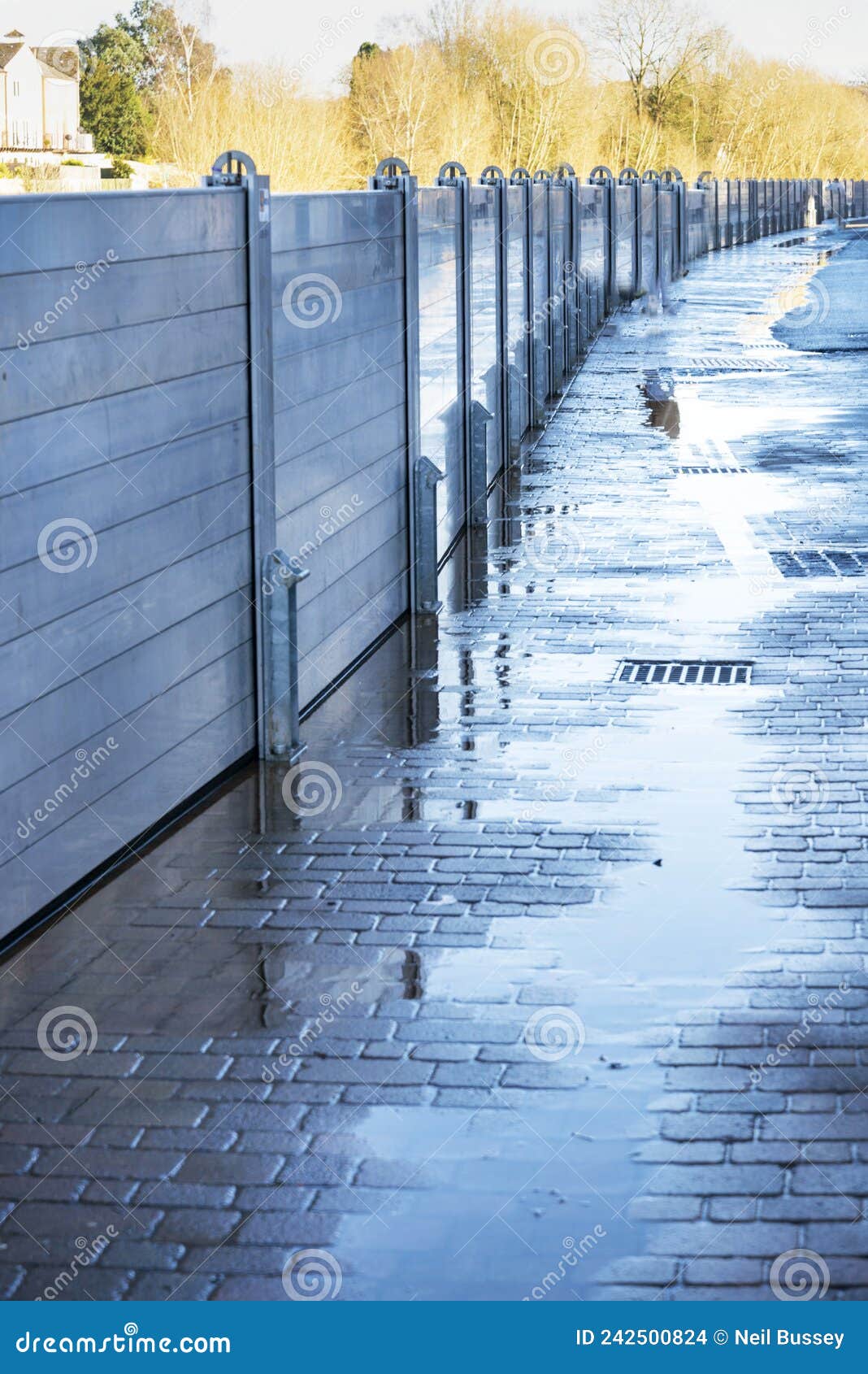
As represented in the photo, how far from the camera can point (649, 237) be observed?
40094mm

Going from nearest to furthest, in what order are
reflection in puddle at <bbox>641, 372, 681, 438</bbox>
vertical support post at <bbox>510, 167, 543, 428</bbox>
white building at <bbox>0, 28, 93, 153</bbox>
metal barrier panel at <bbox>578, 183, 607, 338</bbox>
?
vertical support post at <bbox>510, 167, 543, 428</bbox> < reflection in puddle at <bbox>641, 372, 681, 438</bbox> < metal barrier panel at <bbox>578, 183, 607, 338</bbox> < white building at <bbox>0, 28, 93, 153</bbox>

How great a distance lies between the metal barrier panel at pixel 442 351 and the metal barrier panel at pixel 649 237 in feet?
83.7

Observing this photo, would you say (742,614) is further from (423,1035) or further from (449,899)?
(423,1035)

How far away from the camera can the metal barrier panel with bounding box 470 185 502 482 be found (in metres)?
14.4

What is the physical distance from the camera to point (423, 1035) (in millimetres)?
5258

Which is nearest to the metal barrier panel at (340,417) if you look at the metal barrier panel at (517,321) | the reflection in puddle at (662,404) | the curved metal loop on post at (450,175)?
the curved metal loop on post at (450,175)

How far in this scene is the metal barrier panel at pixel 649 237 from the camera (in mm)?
38906

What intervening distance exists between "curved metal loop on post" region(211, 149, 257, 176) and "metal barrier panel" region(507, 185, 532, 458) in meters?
9.43

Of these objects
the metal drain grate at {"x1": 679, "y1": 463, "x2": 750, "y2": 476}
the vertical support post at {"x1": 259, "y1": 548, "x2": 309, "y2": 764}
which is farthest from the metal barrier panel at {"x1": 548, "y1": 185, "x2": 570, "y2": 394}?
the vertical support post at {"x1": 259, "y1": 548, "x2": 309, "y2": 764}

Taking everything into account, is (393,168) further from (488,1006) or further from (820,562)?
(488,1006)

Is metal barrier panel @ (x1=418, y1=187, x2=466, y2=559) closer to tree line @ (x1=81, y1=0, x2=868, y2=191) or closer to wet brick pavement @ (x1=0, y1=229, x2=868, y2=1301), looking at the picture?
wet brick pavement @ (x1=0, y1=229, x2=868, y2=1301)

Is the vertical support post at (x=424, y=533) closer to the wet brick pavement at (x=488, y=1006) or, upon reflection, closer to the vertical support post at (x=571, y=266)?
the wet brick pavement at (x=488, y=1006)

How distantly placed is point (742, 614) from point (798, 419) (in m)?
9.61

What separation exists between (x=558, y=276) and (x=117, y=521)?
17.7 metres
